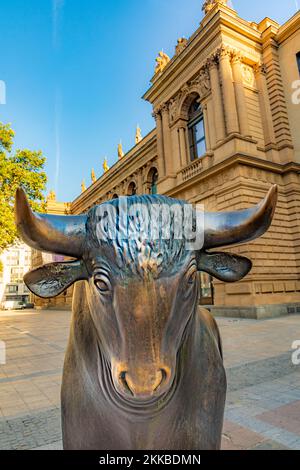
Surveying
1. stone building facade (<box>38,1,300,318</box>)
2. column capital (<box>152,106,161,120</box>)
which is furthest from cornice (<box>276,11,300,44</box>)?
column capital (<box>152,106,161,120</box>)

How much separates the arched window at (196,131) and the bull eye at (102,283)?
57.0ft

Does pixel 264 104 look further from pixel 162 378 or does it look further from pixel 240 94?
pixel 162 378

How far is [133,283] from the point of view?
1060mm

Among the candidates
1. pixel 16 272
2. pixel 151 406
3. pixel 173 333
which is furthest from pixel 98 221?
pixel 16 272

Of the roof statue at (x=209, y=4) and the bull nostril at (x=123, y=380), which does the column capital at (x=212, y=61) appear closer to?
the roof statue at (x=209, y=4)

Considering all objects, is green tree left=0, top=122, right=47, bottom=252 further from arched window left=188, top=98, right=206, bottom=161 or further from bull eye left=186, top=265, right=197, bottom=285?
bull eye left=186, top=265, right=197, bottom=285

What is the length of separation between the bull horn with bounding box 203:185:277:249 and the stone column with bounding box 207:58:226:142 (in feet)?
48.9

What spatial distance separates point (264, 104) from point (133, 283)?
18.1m

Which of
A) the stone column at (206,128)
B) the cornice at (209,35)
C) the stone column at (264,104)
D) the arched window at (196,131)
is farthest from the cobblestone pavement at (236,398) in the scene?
the cornice at (209,35)

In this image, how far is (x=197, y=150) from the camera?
18.1 meters

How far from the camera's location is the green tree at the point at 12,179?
15867 millimetres

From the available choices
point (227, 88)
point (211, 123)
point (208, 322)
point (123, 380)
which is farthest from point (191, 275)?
point (211, 123)

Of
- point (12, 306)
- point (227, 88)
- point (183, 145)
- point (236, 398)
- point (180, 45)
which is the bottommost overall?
point (12, 306)
